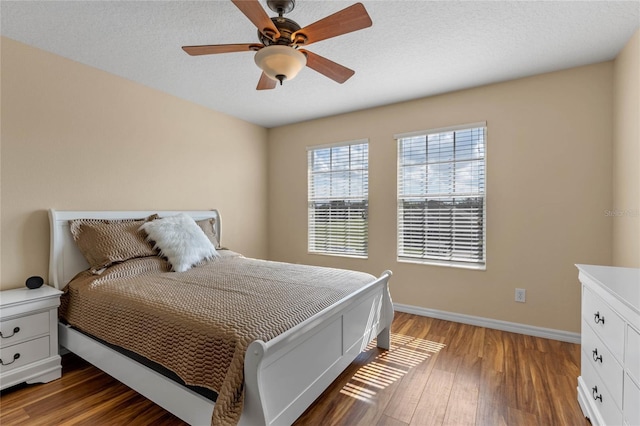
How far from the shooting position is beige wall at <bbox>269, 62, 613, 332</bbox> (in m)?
2.58

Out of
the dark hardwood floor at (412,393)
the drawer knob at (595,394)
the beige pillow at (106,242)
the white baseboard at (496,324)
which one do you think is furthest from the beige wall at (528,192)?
the beige pillow at (106,242)

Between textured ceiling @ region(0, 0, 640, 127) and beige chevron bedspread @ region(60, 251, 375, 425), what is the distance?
5.56 feet

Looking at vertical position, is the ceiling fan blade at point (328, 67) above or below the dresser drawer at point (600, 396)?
above

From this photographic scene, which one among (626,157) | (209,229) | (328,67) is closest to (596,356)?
(626,157)

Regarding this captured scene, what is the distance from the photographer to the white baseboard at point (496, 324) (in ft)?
8.85

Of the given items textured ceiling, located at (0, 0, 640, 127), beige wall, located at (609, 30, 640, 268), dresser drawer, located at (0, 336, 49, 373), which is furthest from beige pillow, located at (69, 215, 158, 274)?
beige wall, located at (609, 30, 640, 268)

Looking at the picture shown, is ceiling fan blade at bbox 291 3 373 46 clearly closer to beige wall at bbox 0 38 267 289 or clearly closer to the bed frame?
the bed frame

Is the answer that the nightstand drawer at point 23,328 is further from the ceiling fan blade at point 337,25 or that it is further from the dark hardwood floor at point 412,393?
the ceiling fan blade at point 337,25

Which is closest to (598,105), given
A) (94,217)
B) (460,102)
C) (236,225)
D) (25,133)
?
(460,102)

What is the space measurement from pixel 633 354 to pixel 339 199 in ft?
10.1

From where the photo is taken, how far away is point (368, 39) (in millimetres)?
2182

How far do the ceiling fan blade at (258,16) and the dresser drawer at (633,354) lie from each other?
6.81 feet

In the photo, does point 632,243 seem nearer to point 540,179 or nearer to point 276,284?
point 540,179

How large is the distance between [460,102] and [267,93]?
79.6 inches
